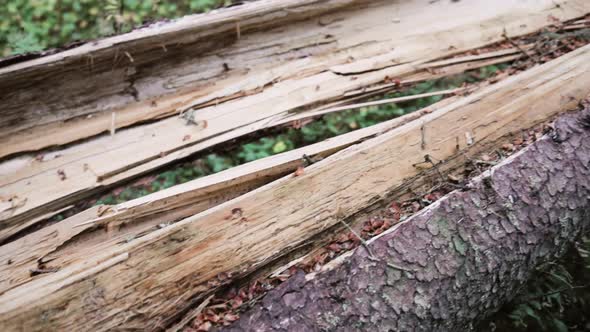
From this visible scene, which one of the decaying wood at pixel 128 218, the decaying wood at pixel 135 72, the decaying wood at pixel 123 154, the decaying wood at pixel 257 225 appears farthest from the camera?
the decaying wood at pixel 135 72

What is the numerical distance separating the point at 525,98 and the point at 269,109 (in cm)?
109

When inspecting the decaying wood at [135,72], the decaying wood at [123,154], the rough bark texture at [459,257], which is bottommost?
the rough bark texture at [459,257]

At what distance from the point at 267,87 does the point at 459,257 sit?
44.6 inches

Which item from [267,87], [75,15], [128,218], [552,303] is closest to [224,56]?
[267,87]

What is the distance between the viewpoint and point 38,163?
1871mm

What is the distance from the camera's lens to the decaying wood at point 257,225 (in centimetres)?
136

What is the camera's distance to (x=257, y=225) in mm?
1556

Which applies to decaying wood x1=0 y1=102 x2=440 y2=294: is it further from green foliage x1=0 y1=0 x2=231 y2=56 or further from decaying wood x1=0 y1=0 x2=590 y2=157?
green foliage x1=0 y1=0 x2=231 y2=56

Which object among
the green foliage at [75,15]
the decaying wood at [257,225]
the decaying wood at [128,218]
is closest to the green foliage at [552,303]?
the decaying wood at [257,225]

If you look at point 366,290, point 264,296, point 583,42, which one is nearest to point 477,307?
point 366,290

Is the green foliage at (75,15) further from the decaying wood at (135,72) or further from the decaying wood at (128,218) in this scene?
the decaying wood at (128,218)

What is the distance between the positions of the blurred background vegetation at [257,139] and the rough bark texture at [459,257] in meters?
0.32

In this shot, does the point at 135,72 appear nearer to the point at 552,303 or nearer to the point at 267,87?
the point at 267,87

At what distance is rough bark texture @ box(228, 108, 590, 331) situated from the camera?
1401mm
